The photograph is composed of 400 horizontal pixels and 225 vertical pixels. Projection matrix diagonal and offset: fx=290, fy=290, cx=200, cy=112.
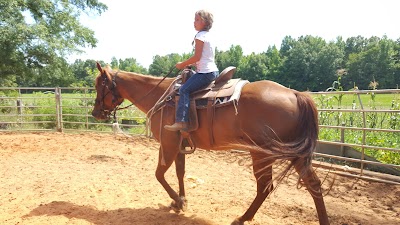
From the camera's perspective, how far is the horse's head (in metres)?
4.48

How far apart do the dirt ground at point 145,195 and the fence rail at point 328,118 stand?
96cm

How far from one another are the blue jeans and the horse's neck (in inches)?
27.5

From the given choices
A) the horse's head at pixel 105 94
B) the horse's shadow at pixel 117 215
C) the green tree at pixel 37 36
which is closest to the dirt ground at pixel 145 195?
the horse's shadow at pixel 117 215

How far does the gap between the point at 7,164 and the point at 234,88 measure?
559cm

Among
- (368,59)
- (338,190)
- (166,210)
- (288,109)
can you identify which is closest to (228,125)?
(288,109)

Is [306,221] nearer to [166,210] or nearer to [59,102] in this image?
[166,210]

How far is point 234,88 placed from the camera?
3.42 meters

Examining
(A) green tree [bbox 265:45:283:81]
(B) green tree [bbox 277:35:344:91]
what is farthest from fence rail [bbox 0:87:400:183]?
(A) green tree [bbox 265:45:283:81]

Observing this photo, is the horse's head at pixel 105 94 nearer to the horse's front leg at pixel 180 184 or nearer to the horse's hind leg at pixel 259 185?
the horse's front leg at pixel 180 184

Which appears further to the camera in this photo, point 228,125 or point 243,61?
point 243,61

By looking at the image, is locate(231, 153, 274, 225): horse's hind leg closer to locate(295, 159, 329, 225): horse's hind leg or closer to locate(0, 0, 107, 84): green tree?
locate(295, 159, 329, 225): horse's hind leg

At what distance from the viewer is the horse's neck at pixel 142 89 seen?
14.0 ft

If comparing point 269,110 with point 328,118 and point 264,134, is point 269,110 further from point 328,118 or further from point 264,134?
point 328,118

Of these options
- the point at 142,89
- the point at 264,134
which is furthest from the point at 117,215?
the point at 264,134
